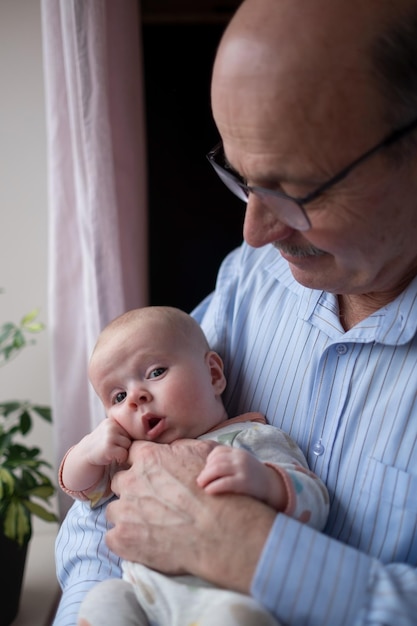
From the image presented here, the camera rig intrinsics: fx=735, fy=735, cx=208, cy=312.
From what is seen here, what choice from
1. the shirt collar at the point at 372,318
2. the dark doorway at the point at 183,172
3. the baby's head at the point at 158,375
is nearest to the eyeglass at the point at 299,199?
the shirt collar at the point at 372,318

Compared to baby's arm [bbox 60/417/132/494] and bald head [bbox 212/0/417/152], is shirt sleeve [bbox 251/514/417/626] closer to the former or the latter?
baby's arm [bbox 60/417/132/494]

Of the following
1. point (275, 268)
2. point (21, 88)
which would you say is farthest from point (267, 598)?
point (21, 88)

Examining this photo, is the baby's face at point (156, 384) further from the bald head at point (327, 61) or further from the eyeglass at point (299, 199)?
the bald head at point (327, 61)

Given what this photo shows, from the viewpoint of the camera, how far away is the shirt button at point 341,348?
1.43 meters

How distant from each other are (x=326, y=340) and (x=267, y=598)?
1.77 ft

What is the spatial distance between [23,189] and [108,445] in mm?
1428

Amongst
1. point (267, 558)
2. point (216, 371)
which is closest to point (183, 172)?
point (216, 371)

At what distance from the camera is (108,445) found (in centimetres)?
139

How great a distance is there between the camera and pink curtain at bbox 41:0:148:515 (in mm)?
2021

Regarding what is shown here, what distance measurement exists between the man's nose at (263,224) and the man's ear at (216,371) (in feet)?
1.13

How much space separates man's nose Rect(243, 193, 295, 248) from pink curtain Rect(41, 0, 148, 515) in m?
0.86

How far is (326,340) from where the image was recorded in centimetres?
149

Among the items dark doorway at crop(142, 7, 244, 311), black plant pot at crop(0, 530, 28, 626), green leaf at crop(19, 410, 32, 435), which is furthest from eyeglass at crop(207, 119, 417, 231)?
black plant pot at crop(0, 530, 28, 626)

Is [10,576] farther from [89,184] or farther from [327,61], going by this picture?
[327,61]
